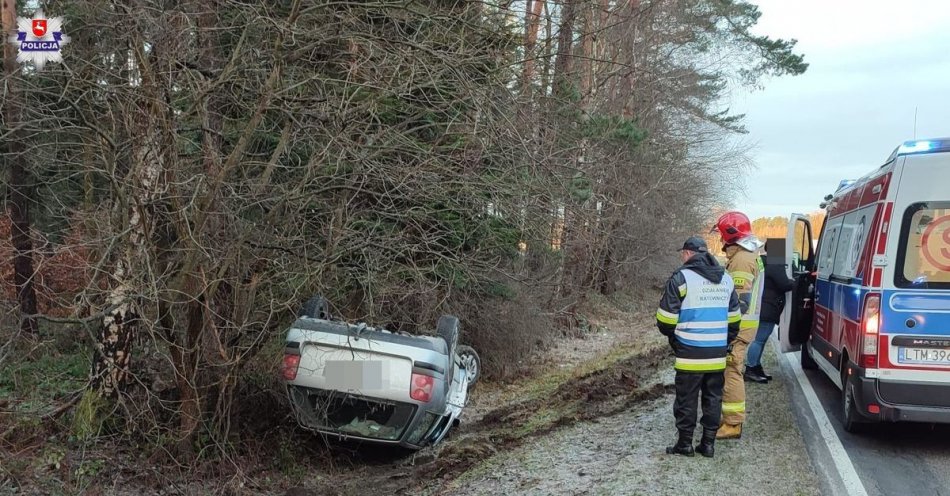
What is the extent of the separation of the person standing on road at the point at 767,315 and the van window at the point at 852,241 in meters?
0.76

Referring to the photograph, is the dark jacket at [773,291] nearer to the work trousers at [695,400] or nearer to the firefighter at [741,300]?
the firefighter at [741,300]

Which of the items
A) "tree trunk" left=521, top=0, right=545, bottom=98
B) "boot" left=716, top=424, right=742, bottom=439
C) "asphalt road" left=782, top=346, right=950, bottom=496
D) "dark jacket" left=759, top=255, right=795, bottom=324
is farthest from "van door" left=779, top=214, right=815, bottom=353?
"tree trunk" left=521, top=0, right=545, bottom=98

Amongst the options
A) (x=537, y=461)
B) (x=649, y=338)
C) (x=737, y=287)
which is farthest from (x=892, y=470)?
(x=649, y=338)

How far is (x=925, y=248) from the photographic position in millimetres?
5332

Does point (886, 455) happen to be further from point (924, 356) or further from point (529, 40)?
point (529, 40)

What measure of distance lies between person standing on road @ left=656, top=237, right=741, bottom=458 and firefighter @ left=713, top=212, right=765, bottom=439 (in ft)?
1.44

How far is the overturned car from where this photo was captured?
19.5ft

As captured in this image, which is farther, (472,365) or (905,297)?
(472,365)

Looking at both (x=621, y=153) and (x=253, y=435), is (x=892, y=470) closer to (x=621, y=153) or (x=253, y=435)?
(x=253, y=435)

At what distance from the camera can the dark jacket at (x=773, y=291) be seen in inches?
310

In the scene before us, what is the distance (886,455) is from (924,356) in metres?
0.94

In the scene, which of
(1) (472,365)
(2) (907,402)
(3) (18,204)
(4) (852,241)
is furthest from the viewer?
(1) (472,365)

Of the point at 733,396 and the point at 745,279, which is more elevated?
the point at 745,279

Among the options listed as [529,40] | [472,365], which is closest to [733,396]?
[472,365]
